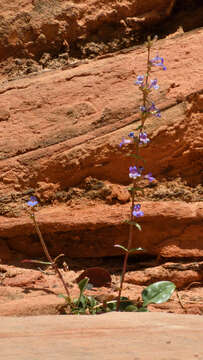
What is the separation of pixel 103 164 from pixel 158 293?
1200 mm

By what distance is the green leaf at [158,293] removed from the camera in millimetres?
2514

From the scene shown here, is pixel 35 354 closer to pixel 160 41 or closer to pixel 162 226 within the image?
pixel 162 226

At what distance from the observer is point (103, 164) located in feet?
11.4

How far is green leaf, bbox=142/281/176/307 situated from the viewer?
8.25 ft

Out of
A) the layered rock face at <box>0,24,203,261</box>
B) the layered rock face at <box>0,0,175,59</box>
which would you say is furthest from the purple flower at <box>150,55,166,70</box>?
the layered rock face at <box>0,0,175,59</box>

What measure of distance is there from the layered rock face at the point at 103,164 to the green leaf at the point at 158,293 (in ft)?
2.40

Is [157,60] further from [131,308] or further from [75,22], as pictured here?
[75,22]

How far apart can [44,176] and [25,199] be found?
8.7 inches

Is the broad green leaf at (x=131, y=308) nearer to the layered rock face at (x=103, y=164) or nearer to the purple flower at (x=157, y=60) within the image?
the layered rock face at (x=103, y=164)

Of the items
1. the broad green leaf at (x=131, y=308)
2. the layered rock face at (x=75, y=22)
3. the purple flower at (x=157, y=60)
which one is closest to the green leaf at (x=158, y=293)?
the broad green leaf at (x=131, y=308)

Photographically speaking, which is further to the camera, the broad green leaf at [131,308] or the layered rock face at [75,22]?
the layered rock face at [75,22]

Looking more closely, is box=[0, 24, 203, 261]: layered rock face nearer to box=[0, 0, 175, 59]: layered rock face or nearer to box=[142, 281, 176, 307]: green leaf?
box=[0, 0, 175, 59]: layered rock face

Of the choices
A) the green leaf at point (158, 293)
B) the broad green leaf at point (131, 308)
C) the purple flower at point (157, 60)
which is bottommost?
the broad green leaf at point (131, 308)

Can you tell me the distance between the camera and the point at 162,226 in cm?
333
